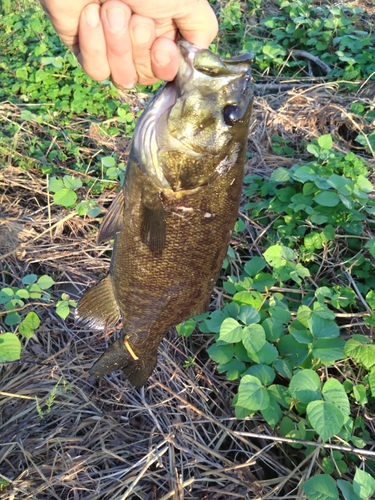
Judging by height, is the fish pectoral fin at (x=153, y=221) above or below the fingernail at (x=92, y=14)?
below

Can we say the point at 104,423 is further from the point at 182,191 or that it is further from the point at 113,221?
the point at 182,191

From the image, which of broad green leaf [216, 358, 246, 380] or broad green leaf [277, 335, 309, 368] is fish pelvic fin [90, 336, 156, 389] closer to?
broad green leaf [216, 358, 246, 380]

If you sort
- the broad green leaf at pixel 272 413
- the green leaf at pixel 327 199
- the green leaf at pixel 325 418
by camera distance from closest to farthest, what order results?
the green leaf at pixel 325 418
the broad green leaf at pixel 272 413
the green leaf at pixel 327 199

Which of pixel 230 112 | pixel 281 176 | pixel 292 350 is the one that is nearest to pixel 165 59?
pixel 230 112

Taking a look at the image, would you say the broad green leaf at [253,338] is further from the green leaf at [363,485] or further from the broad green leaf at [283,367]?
the green leaf at [363,485]

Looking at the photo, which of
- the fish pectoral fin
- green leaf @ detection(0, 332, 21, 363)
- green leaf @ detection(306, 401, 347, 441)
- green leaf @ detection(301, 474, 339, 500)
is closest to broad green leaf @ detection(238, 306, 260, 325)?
green leaf @ detection(306, 401, 347, 441)

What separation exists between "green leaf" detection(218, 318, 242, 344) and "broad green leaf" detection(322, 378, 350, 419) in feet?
1.45

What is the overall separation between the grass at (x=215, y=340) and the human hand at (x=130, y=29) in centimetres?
122

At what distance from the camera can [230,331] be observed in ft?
7.12

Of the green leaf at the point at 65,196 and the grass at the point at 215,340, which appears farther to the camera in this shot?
the green leaf at the point at 65,196

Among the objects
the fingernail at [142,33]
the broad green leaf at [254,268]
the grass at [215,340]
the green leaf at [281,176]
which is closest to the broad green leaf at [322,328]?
the grass at [215,340]

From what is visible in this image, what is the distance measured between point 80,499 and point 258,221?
215 centimetres

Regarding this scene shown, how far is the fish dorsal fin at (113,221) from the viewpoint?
6.36 ft

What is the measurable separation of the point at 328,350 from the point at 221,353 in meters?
0.52
